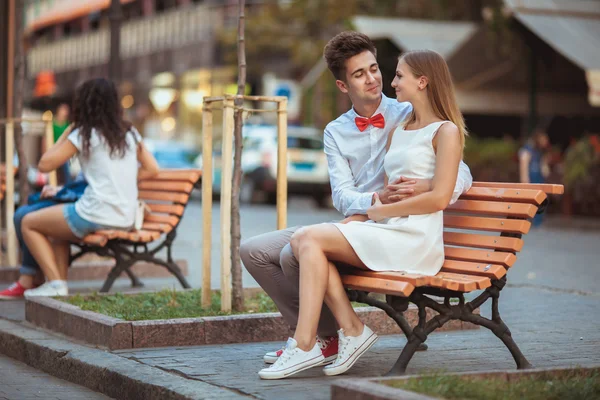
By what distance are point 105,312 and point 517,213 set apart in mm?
2803

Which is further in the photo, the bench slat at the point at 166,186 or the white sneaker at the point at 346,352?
the bench slat at the point at 166,186

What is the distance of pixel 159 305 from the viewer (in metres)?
7.85

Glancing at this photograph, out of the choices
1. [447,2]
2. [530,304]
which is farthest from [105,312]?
[447,2]

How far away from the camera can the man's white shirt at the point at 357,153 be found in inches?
243

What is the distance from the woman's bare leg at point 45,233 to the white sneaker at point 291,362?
350 centimetres

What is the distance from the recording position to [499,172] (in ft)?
82.6

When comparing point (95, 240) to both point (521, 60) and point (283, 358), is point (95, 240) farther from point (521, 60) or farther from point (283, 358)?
point (521, 60)

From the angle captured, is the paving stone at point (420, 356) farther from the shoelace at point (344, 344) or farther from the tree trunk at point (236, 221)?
the tree trunk at point (236, 221)

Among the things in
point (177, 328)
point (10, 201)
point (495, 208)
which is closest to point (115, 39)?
point (10, 201)

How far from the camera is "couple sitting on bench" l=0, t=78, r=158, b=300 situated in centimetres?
880

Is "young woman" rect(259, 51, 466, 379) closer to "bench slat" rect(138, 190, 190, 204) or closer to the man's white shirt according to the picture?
the man's white shirt

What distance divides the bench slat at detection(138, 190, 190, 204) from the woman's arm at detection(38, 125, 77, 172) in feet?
3.02

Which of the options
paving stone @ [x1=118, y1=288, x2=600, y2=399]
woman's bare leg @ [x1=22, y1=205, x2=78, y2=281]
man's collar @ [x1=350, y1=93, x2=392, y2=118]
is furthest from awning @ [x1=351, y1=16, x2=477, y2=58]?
man's collar @ [x1=350, y1=93, x2=392, y2=118]

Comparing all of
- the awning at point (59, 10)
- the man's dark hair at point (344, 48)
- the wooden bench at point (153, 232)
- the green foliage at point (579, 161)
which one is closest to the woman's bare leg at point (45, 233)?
the wooden bench at point (153, 232)
